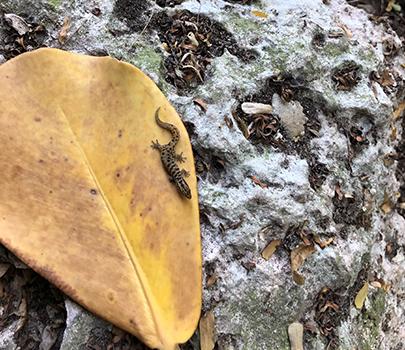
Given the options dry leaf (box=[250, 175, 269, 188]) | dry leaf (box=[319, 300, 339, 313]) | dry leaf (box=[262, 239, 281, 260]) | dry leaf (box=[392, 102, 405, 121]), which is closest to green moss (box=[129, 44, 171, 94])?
dry leaf (box=[250, 175, 269, 188])

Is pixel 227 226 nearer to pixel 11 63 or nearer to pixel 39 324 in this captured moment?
pixel 39 324

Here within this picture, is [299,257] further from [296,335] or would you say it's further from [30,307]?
[30,307]

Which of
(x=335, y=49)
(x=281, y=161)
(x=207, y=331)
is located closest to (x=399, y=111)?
(x=335, y=49)

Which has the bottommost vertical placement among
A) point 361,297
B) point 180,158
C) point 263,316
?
point 361,297

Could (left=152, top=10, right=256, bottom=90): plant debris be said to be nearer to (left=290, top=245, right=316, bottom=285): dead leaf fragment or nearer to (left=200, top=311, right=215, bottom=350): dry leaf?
(left=290, top=245, right=316, bottom=285): dead leaf fragment

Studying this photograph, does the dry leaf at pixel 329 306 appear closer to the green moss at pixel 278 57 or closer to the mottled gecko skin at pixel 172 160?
the mottled gecko skin at pixel 172 160
